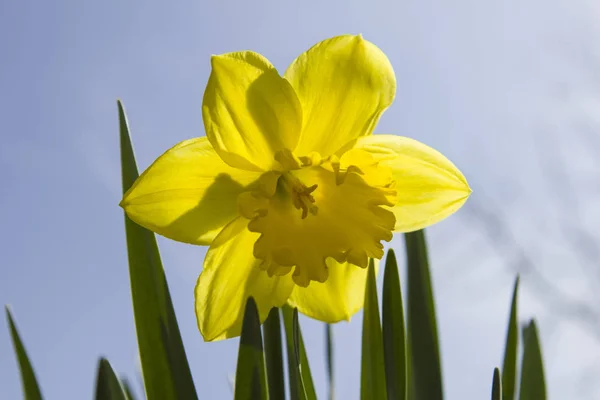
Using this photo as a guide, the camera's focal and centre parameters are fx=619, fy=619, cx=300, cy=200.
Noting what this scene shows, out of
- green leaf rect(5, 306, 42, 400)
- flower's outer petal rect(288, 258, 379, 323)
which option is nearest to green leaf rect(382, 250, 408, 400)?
flower's outer petal rect(288, 258, 379, 323)

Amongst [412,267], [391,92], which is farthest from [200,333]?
[391,92]

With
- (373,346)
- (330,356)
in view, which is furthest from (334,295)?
(330,356)

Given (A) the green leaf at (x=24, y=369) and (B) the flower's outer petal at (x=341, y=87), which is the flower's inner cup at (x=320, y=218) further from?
(A) the green leaf at (x=24, y=369)

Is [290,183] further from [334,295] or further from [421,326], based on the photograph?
[421,326]

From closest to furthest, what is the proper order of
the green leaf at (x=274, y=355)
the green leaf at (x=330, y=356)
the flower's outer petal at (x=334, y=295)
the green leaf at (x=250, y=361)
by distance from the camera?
the green leaf at (x=250, y=361), the green leaf at (x=274, y=355), the flower's outer petal at (x=334, y=295), the green leaf at (x=330, y=356)

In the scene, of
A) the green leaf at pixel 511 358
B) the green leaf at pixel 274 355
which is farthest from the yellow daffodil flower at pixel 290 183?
the green leaf at pixel 511 358

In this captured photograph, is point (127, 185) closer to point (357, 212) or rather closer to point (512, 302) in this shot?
point (357, 212)
